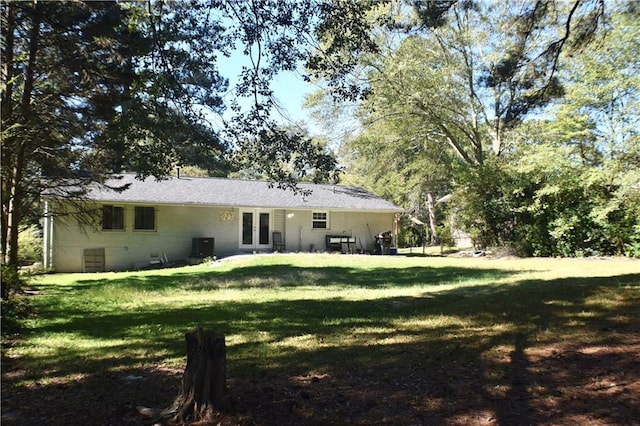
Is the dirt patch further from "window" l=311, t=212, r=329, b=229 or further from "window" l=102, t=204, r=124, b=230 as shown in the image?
"window" l=311, t=212, r=329, b=229

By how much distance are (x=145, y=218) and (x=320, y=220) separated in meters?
7.79

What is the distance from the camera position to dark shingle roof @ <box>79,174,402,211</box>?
1940 centimetres

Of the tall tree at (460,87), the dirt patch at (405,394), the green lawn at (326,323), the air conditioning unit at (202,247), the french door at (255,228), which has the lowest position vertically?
the dirt patch at (405,394)

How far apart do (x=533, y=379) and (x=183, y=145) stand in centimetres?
698

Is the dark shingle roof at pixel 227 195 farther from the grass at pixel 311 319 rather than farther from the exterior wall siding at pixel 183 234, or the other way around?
the grass at pixel 311 319

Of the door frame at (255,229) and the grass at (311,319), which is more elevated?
the door frame at (255,229)

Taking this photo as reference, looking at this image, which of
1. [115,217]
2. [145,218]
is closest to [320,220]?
[145,218]

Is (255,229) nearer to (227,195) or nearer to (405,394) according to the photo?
(227,195)

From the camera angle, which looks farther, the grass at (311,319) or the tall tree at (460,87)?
the tall tree at (460,87)

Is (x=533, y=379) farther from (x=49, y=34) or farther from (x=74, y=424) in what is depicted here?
(x=49, y=34)

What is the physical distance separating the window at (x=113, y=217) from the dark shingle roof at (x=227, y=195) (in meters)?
0.57

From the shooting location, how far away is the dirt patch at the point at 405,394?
11.1 ft

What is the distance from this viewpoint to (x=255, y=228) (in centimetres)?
2153

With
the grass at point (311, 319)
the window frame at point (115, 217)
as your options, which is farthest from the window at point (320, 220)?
the grass at point (311, 319)
